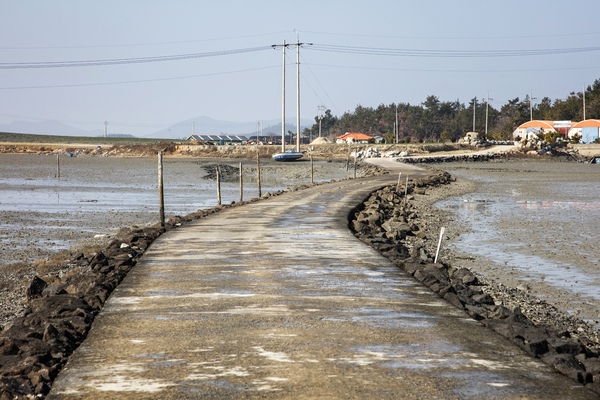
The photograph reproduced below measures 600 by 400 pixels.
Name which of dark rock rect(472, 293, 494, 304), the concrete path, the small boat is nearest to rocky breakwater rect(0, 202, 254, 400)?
the concrete path

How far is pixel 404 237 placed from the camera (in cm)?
1981

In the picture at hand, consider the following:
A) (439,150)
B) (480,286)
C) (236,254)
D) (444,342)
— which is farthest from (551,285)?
(439,150)

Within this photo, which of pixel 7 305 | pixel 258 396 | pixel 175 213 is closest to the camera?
pixel 258 396

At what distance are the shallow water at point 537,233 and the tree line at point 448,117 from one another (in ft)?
261

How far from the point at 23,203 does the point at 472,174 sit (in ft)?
123

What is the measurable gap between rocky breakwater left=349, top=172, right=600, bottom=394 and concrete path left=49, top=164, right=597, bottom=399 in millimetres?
225

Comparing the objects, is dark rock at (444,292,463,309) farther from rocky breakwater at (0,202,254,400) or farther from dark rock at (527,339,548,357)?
rocky breakwater at (0,202,254,400)

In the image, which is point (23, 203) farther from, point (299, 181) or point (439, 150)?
point (439, 150)

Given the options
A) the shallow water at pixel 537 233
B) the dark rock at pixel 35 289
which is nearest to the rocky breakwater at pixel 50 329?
the dark rock at pixel 35 289

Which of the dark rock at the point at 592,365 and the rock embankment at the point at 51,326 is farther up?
the rock embankment at the point at 51,326

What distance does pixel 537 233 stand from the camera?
69.8 ft

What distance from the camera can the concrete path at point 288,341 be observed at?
5801mm

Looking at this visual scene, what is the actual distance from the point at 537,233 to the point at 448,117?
5763 inches

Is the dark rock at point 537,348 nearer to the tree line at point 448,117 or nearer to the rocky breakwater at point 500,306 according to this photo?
the rocky breakwater at point 500,306
